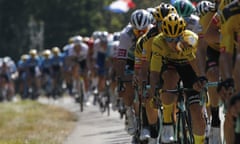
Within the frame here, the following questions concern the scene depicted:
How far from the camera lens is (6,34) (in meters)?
62.1

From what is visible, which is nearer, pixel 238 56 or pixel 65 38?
pixel 238 56

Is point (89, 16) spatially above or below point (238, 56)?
above

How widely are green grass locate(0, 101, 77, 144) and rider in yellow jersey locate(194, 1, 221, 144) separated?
12.9 ft

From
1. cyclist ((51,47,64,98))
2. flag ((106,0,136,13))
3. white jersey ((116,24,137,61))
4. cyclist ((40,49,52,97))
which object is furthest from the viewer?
flag ((106,0,136,13))

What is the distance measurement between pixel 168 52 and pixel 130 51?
313 centimetres

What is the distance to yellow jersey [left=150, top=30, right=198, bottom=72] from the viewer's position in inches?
395

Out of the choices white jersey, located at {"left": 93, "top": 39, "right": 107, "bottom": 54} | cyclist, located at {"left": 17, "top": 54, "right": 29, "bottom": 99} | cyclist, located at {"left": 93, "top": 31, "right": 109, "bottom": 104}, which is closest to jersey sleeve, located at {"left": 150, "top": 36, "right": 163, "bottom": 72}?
cyclist, located at {"left": 93, "top": 31, "right": 109, "bottom": 104}

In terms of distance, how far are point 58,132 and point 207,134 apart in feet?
19.8

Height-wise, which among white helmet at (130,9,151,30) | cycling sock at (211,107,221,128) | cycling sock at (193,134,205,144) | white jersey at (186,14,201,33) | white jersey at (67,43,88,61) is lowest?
cycling sock at (193,134,205,144)

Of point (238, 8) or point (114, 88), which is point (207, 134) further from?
point (114, 88)

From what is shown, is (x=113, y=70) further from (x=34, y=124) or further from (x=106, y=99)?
(x=34, y=124)

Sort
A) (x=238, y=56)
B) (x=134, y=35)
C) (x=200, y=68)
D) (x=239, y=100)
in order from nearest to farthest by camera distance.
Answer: (x=239, y=100) < (x=238, y=56) < (x=200, y=68) < (x=134, y=35)

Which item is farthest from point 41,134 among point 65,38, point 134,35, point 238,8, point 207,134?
point 65,38

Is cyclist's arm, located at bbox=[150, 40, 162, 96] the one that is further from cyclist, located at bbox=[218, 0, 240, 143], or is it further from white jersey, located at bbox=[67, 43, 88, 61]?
white jersey, located at bbox=[67, 43, 88, 61]
